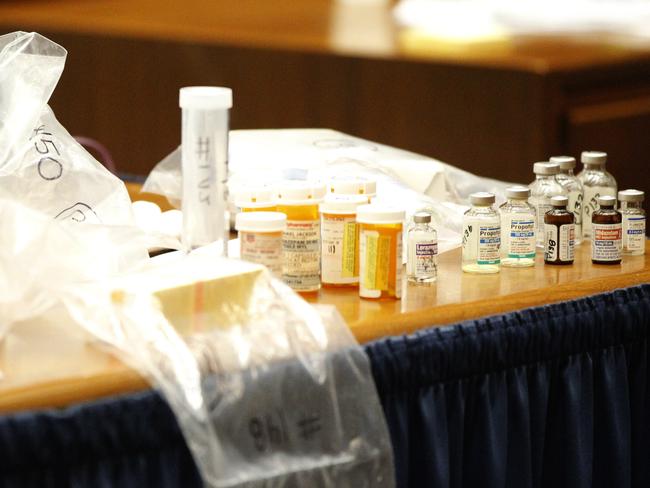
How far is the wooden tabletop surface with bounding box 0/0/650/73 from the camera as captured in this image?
295 centimetres

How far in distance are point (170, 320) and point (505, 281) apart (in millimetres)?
390

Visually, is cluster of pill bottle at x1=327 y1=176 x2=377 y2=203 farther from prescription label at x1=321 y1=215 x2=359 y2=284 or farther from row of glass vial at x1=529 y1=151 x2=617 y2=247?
row of glass vial at x1=529 y1=151 x2=617 y2=247

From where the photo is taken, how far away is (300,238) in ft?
4.00

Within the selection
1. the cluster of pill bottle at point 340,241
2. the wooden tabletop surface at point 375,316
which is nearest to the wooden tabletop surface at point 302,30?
the wooden tabletop surface at point 375,316

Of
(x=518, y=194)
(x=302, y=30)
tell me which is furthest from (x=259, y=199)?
(x=302, y=30)

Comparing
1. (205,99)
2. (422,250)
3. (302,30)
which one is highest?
(302,30)

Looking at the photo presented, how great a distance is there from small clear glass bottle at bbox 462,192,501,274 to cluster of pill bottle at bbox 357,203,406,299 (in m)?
0.14

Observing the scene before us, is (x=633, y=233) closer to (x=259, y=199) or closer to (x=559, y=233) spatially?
(x=559, y=233)

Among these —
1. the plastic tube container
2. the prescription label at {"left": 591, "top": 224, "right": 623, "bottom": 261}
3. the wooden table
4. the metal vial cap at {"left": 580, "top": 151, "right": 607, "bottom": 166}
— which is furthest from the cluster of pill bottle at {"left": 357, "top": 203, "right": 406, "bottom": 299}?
the metal vial cap at {"left": 580, "top": 151, "right": 607, "bottom": 166}

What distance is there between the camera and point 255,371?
3.37ft

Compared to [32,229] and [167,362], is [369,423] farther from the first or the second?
[32,229]

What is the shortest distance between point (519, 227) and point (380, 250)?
22cm

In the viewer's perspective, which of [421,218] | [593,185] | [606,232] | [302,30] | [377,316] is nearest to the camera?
[377,316]

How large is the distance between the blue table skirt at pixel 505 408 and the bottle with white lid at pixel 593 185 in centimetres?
18
